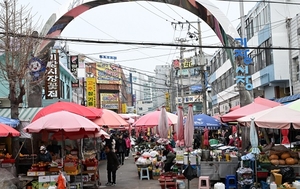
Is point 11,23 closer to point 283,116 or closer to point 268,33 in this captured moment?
point 283,116

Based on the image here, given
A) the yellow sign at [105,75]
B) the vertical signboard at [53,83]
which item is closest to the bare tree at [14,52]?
the vertical signboard at [53,83]

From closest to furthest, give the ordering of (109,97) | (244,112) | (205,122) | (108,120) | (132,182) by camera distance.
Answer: (132,182) < (244,112) < (108,120) < (205,122) < (109,97)

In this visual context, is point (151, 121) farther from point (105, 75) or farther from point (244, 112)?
point (105, 75)

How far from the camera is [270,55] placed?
30.5 m

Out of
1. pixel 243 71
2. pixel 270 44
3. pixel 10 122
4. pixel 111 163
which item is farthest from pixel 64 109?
pixel 270 44

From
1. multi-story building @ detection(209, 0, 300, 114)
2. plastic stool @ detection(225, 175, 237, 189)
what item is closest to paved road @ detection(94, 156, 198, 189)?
Result: plastic stool @ detection(225, 175, 237, 189)

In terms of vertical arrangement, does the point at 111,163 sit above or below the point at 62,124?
below

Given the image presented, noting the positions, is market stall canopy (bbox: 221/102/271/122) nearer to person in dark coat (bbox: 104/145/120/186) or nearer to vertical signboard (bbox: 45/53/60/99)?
person in dark coat (bbox: 104/145/120/186)

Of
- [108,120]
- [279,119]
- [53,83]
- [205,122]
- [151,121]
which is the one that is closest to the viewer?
[279,119]

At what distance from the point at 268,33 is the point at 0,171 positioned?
73.3 ft

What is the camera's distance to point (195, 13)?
22.5 meters

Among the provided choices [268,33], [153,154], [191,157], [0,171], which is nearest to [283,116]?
[191,157]

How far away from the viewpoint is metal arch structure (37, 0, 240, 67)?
2056cm

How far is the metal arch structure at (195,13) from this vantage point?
67.5 feet
